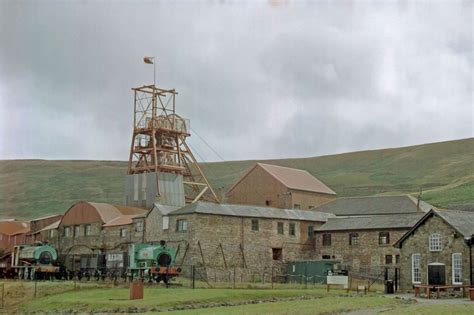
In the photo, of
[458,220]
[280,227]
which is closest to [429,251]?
[458,220]

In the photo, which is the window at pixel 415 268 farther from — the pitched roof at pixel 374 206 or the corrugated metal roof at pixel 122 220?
the corrugated metal roof at pixel 122 220

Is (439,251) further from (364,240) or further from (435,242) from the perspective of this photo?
(364,240)

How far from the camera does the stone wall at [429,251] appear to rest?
151 feet

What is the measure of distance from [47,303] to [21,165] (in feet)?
481

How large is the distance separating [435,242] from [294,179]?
39730mm

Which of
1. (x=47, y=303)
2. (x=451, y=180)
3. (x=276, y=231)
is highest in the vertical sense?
(x=451, y=180)

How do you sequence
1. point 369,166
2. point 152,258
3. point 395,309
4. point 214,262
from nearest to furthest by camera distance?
point 395,309 < point 152,258 < point 214,262 < point 369,166

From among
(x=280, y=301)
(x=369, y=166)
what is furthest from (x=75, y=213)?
(x=369, y=166)

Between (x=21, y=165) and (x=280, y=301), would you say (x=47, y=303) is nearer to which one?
(x=280, y=301)

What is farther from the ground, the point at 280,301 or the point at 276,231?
the point at 276,231

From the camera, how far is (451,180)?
444 ft

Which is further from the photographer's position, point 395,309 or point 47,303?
point 47,303

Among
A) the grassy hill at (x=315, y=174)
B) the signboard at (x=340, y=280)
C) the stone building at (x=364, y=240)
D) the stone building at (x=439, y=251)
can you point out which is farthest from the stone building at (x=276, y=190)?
the grassy hill at (x=315, y=174)

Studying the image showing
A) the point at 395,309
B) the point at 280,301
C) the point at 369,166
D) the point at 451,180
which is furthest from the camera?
the point at 369,166
